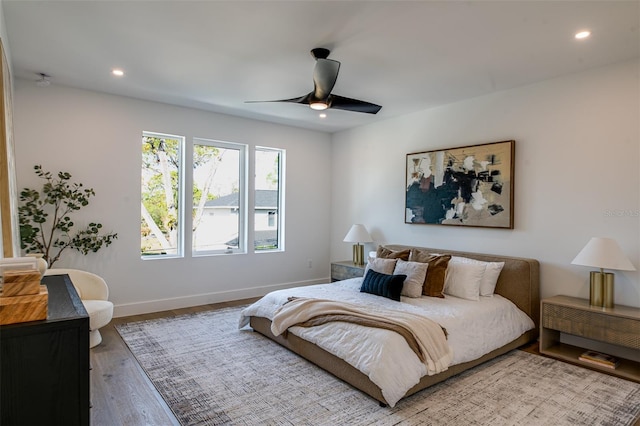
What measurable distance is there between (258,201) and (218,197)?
66 centimetres

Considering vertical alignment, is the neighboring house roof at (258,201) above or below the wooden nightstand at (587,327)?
above

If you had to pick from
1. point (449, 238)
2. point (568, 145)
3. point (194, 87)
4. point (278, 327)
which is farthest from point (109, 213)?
point (568, 145)

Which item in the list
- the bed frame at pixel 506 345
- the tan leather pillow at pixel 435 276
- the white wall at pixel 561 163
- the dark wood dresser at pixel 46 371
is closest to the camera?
the dark wood dresser at pixel 46 371

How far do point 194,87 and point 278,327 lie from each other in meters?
2.83

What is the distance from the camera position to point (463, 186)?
4.49 m

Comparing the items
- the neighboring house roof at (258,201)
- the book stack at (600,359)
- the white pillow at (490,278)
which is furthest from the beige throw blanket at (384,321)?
the neighboring house roof at (258,201)

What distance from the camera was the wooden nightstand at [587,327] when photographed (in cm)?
302

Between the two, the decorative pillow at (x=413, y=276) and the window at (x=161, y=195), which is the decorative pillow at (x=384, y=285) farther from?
the window at (x=161, y=195)

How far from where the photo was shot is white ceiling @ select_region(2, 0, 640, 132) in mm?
2555

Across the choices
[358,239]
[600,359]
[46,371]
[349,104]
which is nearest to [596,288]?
[600,359]

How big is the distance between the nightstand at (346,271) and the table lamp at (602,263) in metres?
2.60

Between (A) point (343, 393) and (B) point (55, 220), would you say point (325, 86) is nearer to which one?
(A) point (343, 393)

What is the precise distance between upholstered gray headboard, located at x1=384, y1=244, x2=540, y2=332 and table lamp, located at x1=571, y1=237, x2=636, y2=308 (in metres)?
0.49

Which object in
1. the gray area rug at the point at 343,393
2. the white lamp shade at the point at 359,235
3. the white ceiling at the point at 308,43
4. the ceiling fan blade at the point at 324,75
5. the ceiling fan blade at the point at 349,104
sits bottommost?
the gray area rug at the point at 343,393
